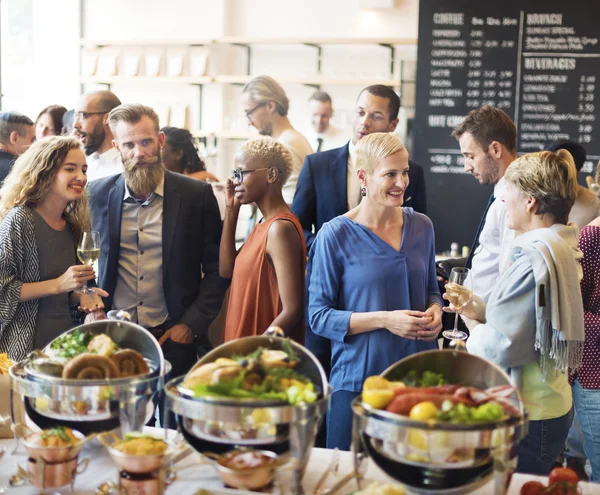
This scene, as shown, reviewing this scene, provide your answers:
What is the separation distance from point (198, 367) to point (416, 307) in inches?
38.1

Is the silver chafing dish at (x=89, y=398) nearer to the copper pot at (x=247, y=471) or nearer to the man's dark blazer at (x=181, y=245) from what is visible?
the copper pot at (x=247, y=471)

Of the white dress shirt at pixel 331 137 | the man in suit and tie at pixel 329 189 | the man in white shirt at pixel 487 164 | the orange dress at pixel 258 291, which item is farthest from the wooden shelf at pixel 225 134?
the orange dress at pixel 258 291

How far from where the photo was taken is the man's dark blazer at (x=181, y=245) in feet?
9.54

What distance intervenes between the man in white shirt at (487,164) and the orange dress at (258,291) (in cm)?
97

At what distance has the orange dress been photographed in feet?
8.67

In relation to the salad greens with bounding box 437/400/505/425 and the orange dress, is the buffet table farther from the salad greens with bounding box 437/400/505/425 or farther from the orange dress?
the orange dress

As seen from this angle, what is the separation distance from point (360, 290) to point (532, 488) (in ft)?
3.07

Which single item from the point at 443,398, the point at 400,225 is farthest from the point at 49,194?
the point at 443,398

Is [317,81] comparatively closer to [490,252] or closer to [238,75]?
[238,75]

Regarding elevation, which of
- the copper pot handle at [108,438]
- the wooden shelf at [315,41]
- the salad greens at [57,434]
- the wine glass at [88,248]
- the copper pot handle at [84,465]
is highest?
the wooden shelf at [315,41]

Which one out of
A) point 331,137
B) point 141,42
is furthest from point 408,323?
point 141,42

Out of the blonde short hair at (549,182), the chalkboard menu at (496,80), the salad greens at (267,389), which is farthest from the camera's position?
the chalkboard menu at (496,80)

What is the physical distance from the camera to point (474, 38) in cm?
626

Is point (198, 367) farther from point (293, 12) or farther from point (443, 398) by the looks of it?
point (293, 12)
